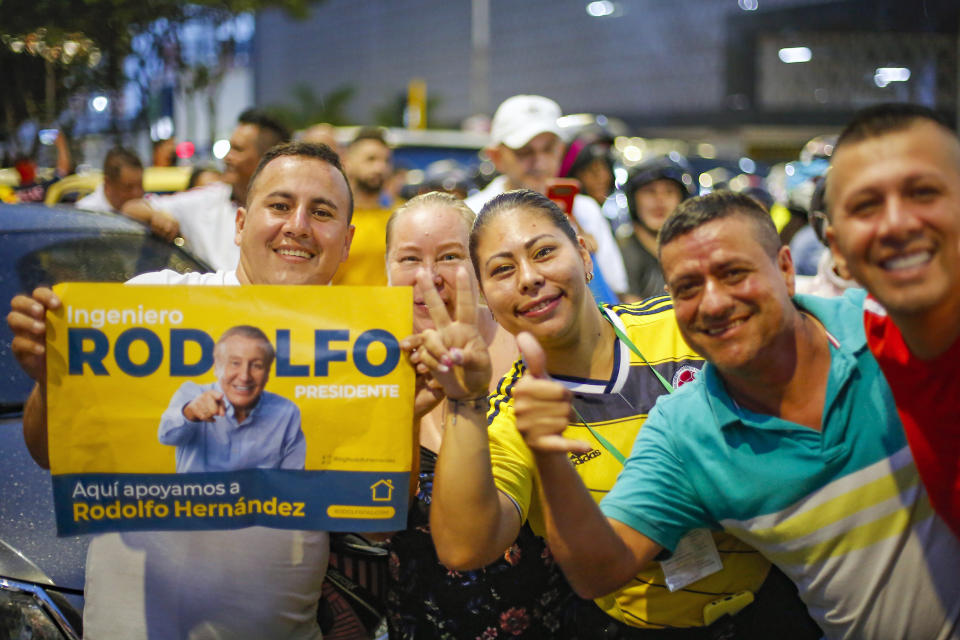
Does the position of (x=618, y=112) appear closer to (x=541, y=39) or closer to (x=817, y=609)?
(x=541, y=39)

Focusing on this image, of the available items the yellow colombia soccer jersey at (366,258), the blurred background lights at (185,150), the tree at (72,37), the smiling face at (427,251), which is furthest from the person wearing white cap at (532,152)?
the blurred background lights at (185,150)

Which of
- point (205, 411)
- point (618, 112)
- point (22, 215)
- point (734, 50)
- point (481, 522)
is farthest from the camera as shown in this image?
point (618, 112)

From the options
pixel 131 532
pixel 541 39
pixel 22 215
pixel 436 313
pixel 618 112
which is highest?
pixel 541 39

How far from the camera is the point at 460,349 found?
210 centimetres

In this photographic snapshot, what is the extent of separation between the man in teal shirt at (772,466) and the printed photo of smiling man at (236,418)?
2.26ft

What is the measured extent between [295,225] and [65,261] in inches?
65.4

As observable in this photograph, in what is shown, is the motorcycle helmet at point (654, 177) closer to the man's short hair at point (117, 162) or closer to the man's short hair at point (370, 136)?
the man's short hair at point (370, 136)

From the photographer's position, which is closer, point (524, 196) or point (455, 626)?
point (455, 626)

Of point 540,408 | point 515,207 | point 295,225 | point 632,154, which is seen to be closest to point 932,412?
point 540,408

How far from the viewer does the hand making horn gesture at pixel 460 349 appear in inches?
82.5

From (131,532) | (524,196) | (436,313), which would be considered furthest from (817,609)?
(131,532)

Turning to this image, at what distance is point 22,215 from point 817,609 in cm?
336

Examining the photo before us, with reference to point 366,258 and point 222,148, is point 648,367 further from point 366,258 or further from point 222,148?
point 222,148

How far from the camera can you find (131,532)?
2375 millimetres
